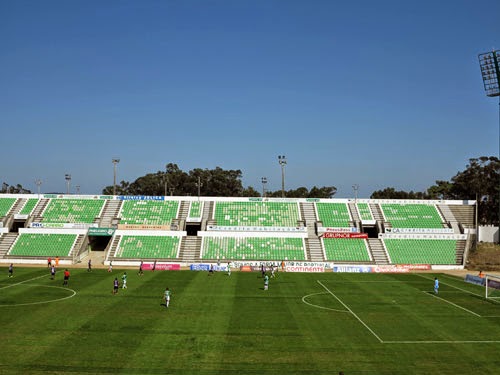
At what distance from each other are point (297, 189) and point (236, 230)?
3504 inches

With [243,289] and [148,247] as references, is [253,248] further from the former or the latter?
[243,289]

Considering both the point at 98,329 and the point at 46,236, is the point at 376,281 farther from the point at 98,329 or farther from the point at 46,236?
the point at 46,236

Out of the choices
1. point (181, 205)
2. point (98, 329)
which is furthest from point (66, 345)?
point (181, 205)

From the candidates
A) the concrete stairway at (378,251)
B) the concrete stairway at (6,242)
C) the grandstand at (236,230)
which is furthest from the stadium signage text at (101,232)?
the concrete stairway at (378,251)

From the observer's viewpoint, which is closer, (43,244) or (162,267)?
(162,267)

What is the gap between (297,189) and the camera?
159m

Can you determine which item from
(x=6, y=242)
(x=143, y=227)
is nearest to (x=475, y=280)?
(x=143, y=227)

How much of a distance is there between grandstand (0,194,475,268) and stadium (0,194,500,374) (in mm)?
273

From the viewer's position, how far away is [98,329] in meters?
29.7

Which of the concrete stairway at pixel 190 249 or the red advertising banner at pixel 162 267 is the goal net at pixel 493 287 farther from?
the red advertising banner at pixel 162 267

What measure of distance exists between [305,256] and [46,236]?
39662 millimetres

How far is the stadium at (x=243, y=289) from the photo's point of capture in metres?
25.1

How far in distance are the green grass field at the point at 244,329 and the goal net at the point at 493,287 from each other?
901mm

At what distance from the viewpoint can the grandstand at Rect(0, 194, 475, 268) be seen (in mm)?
66938
